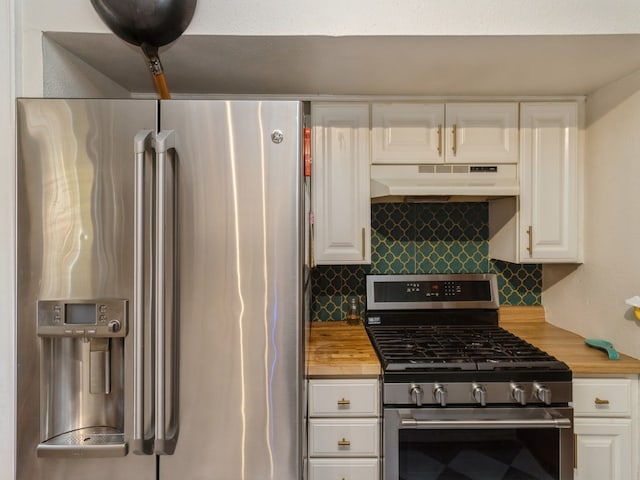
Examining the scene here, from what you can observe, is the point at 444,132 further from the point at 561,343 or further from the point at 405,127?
the point at 561,343

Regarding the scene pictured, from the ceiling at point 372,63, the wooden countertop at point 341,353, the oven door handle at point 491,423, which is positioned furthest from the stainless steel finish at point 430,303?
the ceiling at point 372,63

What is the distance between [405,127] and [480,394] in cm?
127

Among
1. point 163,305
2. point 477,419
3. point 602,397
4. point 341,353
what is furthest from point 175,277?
point 602,397

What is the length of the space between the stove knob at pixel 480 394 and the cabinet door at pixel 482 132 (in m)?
1.07

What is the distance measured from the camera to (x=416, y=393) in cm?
154

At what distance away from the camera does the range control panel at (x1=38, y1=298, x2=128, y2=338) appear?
3.69ft

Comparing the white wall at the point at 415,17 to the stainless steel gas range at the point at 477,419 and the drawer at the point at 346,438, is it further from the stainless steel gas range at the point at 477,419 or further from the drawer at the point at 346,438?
the drawer at the point at 346,438

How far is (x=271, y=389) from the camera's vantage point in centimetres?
116

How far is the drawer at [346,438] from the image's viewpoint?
1610mm

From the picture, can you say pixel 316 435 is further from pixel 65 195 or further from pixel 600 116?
pixel 600 116

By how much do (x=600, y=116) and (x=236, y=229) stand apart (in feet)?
6.10

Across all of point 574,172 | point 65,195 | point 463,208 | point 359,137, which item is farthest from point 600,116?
point 65,195

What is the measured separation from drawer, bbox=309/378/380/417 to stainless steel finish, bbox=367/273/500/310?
65cm

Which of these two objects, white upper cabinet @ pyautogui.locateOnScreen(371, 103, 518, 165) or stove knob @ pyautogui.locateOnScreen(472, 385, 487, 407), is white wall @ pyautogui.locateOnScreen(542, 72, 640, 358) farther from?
stove knob @ pyautogui.locateOnScreen(472, 385, 487, 407)
